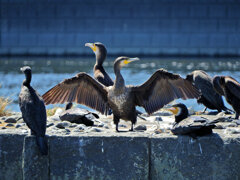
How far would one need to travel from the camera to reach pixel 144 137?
5.56 m

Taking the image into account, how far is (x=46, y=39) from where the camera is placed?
1036 inches

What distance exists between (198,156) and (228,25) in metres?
21.5

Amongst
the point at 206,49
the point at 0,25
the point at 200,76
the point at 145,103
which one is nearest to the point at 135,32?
the point at 206,49

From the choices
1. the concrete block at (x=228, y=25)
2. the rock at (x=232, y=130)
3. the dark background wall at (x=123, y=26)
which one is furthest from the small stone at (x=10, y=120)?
the concrete block at (x=228, y=25)

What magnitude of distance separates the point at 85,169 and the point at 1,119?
1954 millimetres

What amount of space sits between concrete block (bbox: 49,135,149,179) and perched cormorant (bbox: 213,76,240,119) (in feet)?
6.22

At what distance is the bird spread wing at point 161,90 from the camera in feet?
20.4

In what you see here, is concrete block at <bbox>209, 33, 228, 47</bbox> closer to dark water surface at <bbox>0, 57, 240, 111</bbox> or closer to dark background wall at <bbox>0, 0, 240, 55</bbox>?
dark background wall at <bbox>0, 0, 240, 55</bbox>

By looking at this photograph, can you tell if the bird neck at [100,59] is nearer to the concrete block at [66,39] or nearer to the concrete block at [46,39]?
the concrete block at [66,39]

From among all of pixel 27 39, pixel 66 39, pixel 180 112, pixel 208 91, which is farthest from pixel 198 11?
pixel 180 112

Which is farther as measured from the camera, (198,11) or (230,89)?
(198,11)

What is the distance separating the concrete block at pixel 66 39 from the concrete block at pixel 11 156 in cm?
2049

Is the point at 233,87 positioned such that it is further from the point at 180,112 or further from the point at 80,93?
the point at 80,93

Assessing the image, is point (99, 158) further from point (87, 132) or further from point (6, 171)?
point (6, 171)
